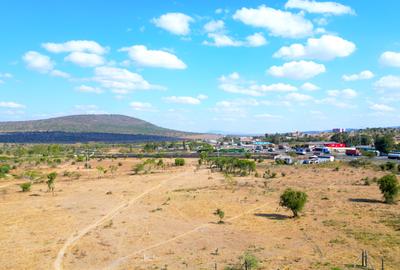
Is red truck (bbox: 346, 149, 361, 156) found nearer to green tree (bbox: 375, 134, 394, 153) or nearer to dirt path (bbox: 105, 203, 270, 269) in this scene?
green tree (bbox: 375, 134, 394, 153)

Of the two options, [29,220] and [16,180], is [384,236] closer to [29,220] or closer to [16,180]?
[29,220]

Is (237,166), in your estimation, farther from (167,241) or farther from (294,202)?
(167,241)

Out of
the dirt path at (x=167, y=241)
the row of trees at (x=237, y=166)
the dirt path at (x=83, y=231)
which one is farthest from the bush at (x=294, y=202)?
the row of trees at (x=237, y=166)

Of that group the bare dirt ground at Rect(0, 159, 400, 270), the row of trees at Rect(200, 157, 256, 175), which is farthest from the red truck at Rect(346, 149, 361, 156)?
the bare dirt ground at Rect(0, 159, 400, 270)

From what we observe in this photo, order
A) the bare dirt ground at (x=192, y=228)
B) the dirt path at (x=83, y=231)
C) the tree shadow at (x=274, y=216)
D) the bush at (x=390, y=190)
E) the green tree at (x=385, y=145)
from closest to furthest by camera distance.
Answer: the bare dirt ground at (x=192, y=228) < the dirt path at (x=83, y=231) < the tree shadow at (x=274, y=216) < the bush at (x=390, y=190) < the green tree at (x=385, y=145)

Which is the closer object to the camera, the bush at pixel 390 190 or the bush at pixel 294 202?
the bush at pixel 294 202

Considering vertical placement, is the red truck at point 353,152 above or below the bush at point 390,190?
above

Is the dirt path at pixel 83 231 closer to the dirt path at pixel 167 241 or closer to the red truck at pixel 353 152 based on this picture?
the dirt path at pixel 167 241

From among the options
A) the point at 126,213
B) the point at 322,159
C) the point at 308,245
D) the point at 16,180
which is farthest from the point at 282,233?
the point at 322,159
